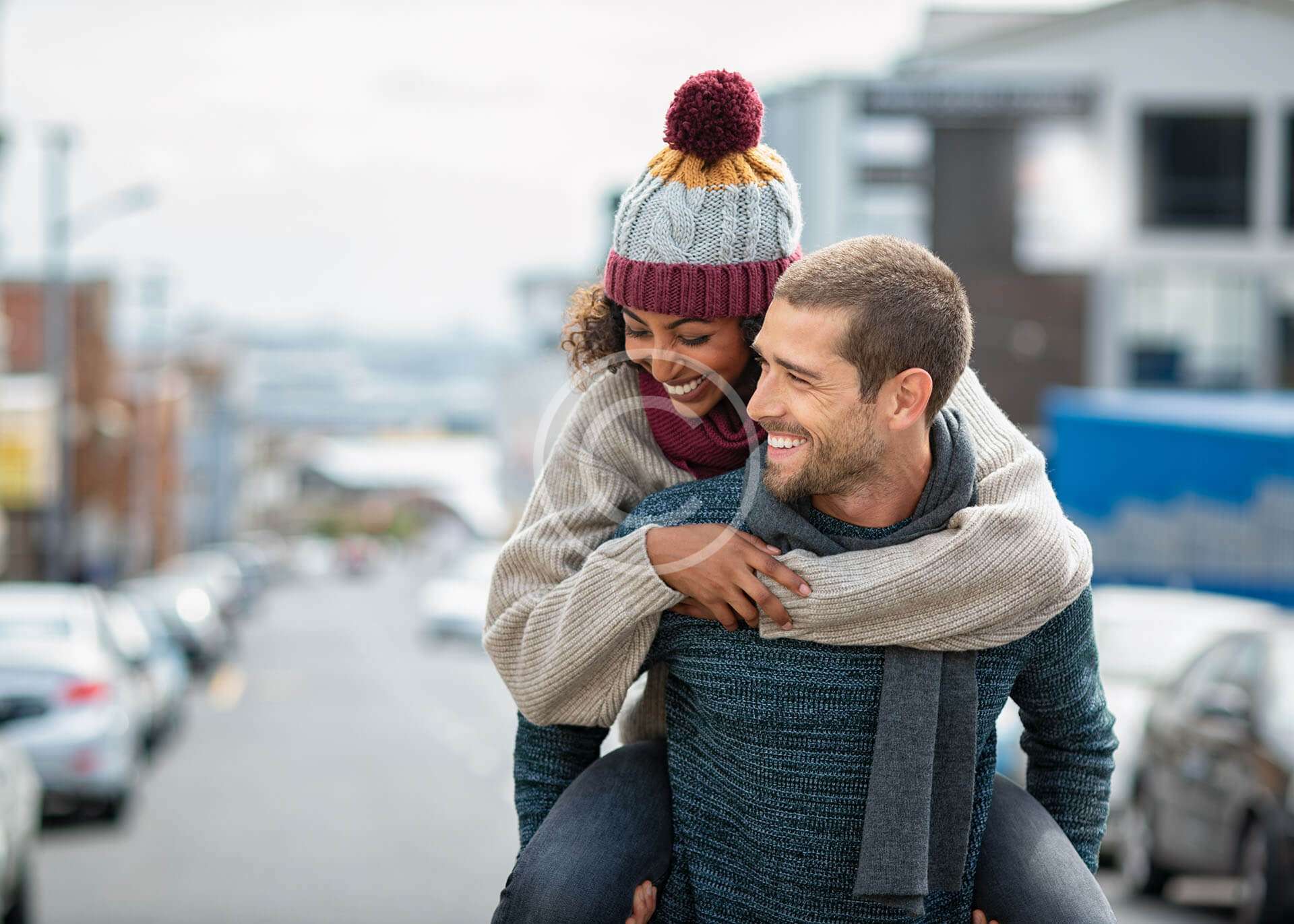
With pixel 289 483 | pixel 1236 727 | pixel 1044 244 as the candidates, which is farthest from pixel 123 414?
pixel 289 483

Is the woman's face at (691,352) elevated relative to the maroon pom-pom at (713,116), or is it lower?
lower

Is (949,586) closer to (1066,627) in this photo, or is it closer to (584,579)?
(1066,627)

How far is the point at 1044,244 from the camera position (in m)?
44.6

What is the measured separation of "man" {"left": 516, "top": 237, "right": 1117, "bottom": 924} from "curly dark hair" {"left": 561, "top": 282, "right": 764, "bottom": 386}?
36 cm

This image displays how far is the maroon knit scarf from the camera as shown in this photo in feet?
9.58

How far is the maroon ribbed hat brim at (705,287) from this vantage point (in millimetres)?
2877

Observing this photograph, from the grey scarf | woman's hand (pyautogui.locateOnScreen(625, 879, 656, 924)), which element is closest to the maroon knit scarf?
the grey scarf

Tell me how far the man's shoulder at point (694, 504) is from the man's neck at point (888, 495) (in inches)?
5.0

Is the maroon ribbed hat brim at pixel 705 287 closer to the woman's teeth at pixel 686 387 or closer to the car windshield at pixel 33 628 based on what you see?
the woman's teeth at pixel 686 387

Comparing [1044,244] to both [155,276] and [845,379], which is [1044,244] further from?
[845,379]

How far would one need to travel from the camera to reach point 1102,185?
43.8m

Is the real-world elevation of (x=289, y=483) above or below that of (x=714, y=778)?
below

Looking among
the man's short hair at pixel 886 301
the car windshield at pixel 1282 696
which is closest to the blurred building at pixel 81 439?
the car windshield at pixel 1282 696

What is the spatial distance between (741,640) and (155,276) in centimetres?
4767
